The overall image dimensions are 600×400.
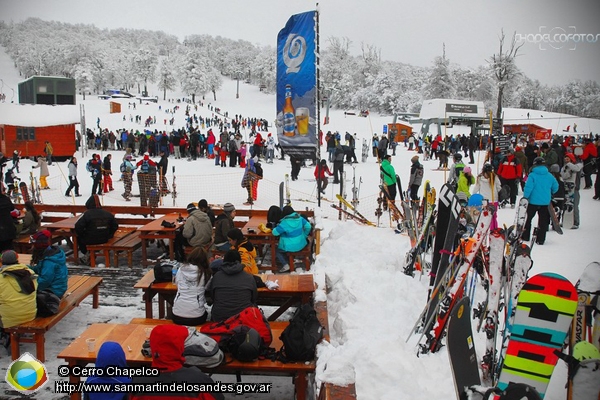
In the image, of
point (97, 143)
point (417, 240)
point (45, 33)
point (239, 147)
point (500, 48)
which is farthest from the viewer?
point (45, 33)

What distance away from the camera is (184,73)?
306 feet

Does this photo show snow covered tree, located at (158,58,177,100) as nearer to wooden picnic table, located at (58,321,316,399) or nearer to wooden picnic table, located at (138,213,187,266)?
wooden picnic table, located at (138,213,187,266)

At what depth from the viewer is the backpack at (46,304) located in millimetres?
5016

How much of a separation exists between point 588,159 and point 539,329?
13.6 m

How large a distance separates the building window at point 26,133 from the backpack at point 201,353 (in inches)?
1073

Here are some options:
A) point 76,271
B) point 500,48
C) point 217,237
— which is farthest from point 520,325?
point 500,48

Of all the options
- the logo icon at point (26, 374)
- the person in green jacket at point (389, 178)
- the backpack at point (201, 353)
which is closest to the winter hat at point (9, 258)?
the logo icon at point (26, 374)

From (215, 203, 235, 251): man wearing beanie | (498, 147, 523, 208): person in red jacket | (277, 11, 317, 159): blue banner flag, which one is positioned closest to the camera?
(215, 203, 235, 251): man wearing beanie

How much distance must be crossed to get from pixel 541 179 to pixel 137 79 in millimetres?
114955

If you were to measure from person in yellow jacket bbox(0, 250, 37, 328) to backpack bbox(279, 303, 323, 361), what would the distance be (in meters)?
2.71

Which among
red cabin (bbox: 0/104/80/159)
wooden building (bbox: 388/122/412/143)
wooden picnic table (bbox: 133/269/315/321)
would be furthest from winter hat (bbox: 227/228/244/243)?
wooden building (bbox: 388/122/412/143)

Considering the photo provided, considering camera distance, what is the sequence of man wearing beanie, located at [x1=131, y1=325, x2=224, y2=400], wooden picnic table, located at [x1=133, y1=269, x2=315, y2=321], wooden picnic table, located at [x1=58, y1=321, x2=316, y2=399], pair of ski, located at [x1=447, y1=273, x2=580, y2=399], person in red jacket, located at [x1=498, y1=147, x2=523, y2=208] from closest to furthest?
man wearing beanie, located at [x1=131, y1=325, x2=224, y2=400] → pair of ski, located at [x1=447, y1=273, x2=580, y2=399] → wooden picnic table, located at [x1=58, y1=321, x2=316, y2=399] → wooden picnic table, located at [x1=133, y1=269, x2=315, y2=321] → person in red jacket, located at [x1=498, y1=147, x2=523, y2=208]

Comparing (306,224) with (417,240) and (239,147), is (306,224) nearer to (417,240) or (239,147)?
(417,240)

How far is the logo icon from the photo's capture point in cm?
445
